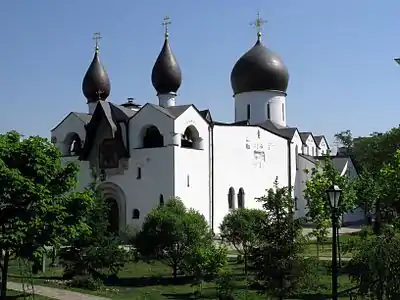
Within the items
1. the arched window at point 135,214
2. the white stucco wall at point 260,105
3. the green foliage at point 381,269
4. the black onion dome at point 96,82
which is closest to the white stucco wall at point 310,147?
the white stucco wall at point 260,105

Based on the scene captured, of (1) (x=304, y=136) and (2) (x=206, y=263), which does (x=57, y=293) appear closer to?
(2) (x=206, y=263)

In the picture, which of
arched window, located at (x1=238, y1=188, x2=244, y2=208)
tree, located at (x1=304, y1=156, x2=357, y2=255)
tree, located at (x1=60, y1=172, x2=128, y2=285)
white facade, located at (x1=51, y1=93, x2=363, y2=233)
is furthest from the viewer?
arched window, located at (x1=238, y1=188, x2=244, y2=208)

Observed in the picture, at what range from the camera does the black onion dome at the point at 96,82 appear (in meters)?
40.5

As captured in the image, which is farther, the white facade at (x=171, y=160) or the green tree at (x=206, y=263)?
the white facade at (x=171, y=160)

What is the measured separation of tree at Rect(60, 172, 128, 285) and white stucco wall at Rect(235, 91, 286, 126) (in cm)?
2598

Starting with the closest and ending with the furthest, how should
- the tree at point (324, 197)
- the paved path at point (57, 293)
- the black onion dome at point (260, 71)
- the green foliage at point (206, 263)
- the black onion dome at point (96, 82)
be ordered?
the paved path at point (57, 293)
the green foliage at point (206, 263)
the tree at point (324, 197)
the black onion dome at point (96, 82)
the black onion dome at point (260, 71)

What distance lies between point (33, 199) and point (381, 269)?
8888 mm

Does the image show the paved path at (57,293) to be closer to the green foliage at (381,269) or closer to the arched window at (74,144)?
the green foliage at (381,269)

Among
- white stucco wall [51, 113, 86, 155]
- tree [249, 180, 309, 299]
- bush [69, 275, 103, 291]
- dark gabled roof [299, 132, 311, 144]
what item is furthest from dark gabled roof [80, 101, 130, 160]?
tree [249, 180, 309, 299]

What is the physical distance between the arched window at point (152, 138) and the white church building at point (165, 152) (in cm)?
6

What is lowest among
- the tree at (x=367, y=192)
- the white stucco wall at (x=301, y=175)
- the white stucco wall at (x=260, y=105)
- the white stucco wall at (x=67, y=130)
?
the tree at (x=367, y=192)

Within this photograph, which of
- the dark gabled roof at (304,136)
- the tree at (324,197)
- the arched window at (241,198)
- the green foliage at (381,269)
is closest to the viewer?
the green foliage at (381,269)

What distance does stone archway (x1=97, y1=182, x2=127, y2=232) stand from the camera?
35.6 meters

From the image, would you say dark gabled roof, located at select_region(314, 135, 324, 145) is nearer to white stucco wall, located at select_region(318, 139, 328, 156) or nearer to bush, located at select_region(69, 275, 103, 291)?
white stucco wall, located at select_region(318, 139, 328, 156)
